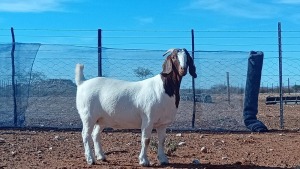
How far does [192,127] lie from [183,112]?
1.57ft

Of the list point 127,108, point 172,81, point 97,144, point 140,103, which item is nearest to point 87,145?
point 97,144

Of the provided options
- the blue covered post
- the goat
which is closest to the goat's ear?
the goat

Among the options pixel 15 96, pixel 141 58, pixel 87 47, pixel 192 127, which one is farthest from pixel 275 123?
pixel 15 96

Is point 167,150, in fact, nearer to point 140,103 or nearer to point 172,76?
point 140,103

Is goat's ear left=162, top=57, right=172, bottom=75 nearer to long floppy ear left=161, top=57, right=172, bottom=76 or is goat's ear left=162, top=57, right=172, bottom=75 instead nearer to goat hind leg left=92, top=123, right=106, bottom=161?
long floppy ear left=161, top=57, right=172, bottom=76

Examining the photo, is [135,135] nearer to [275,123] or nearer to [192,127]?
[192,127]

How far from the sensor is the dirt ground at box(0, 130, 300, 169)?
964 centimetres

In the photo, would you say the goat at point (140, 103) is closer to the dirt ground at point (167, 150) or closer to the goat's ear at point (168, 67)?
the goat's ear at point (168, 67)

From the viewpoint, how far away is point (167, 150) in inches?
426

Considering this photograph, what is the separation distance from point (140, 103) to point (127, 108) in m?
0.22

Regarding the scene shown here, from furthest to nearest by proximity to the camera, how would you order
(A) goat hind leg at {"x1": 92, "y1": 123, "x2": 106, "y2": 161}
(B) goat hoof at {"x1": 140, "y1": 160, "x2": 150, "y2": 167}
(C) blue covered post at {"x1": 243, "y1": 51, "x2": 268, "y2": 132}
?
1. (C) blue covered post at {"x1": 243, "y1": 51, "x2": 268, "y2": 132}
2. (A) goat hind leg at {"x1": 92, "y1": 123, "x2": 106, "y2": 161}
3. (B) goat hoof at {"x1": 140, "y1": 160, "x2": 150, "y2": 167}

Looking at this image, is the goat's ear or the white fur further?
the goat's ear

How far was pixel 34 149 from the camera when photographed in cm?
1122

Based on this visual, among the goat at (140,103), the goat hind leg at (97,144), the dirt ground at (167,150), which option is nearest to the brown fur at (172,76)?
the goat at (140,103)
